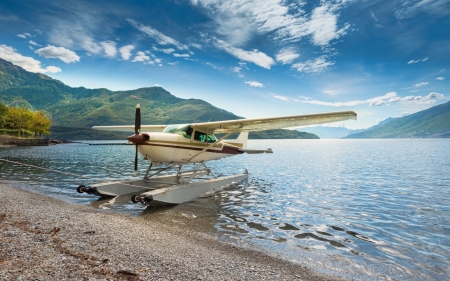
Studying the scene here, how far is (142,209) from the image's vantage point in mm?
10492

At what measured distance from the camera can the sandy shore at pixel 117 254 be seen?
415 cm

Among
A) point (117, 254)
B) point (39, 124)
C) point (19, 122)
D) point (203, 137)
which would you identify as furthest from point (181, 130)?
point (39, 124)

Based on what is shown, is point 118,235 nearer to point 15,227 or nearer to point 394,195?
point 15,227

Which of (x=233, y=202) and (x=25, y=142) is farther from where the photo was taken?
(x=25, y=142)

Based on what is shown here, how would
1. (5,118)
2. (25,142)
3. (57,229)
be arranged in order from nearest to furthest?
(57,229)
(25,142)
(5,118)

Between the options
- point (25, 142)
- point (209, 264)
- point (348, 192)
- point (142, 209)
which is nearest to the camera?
point (209, 264)

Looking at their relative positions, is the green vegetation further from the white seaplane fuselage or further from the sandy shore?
the sandy shore

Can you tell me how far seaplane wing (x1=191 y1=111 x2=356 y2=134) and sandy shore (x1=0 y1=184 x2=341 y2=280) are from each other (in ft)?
20.4

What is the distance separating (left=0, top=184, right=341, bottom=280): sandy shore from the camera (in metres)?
4.15

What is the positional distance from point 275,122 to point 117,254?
9.46m

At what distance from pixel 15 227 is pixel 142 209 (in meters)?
4.60

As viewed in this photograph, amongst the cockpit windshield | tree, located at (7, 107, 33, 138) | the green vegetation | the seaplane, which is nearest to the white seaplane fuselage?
the seaplane

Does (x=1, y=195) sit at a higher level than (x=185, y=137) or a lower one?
lower

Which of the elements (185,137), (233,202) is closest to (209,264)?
(233,202)
